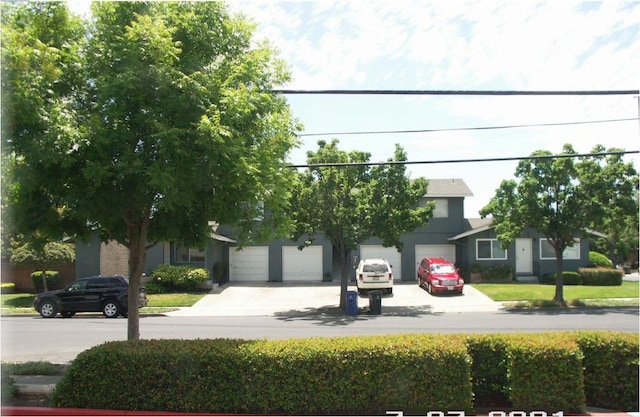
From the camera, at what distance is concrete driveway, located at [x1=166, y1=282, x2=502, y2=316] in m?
22.4

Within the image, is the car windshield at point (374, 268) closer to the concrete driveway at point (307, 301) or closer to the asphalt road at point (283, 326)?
the concrete driveway at point (307, 301)

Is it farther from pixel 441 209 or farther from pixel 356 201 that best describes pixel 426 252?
pixel 356 201

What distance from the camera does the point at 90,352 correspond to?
6902mm

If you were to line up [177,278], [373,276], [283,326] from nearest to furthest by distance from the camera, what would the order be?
[283,326], [373,276], [177,278]

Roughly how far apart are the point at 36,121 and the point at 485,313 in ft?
59.9

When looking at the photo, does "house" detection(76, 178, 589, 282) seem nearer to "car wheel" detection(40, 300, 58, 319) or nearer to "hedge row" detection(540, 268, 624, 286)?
"hedge row" detection(540, 268, 624, 286)

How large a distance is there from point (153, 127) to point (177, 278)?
70.9 feet

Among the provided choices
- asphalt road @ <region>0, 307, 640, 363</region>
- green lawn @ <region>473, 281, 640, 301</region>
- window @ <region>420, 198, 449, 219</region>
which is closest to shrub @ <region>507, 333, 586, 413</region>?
asphalt road @ <region>0, 307, 640, 363</region>

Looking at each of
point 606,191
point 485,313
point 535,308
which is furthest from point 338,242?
point 606,191

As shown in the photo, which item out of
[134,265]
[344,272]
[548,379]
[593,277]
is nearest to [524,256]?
[593,277]

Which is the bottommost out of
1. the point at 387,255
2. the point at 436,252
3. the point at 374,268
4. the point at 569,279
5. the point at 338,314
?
the point at 338,314

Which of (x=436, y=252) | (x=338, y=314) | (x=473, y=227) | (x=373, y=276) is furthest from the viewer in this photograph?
(x=473, y=227)

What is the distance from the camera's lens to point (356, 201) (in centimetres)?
2061

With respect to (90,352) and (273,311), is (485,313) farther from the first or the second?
(90,352)
